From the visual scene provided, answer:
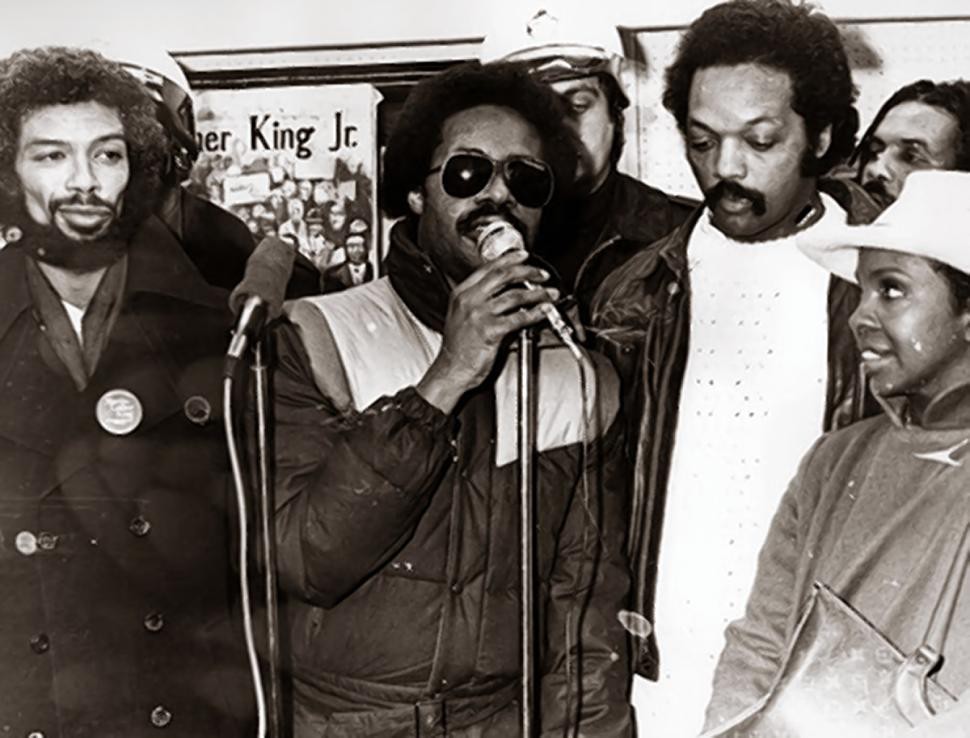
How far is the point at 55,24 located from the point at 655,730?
4.93 feet

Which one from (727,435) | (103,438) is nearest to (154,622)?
(103,438)

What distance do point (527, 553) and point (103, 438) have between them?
0.69 metres

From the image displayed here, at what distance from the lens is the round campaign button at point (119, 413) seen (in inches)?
92.8

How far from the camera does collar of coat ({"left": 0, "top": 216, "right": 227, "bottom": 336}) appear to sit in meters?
2.39

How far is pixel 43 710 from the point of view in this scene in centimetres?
234

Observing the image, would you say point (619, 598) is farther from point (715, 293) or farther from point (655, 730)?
point (715, 293)

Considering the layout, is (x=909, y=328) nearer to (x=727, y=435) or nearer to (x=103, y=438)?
(x=727, y=435)

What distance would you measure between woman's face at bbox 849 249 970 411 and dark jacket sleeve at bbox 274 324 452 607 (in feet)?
2.18

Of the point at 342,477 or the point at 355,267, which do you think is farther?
the point at 355,267

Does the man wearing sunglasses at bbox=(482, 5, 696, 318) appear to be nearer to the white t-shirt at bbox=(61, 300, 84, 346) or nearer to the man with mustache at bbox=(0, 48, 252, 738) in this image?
the man with mustache at bbox=(0, 48, 252, 738)

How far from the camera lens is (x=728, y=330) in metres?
2.37

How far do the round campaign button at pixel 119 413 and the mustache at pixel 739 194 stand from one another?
96 centimetres

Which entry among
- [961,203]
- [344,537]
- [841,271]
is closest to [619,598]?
[344,537]

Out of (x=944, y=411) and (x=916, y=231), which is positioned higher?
(x=916, y=231)
